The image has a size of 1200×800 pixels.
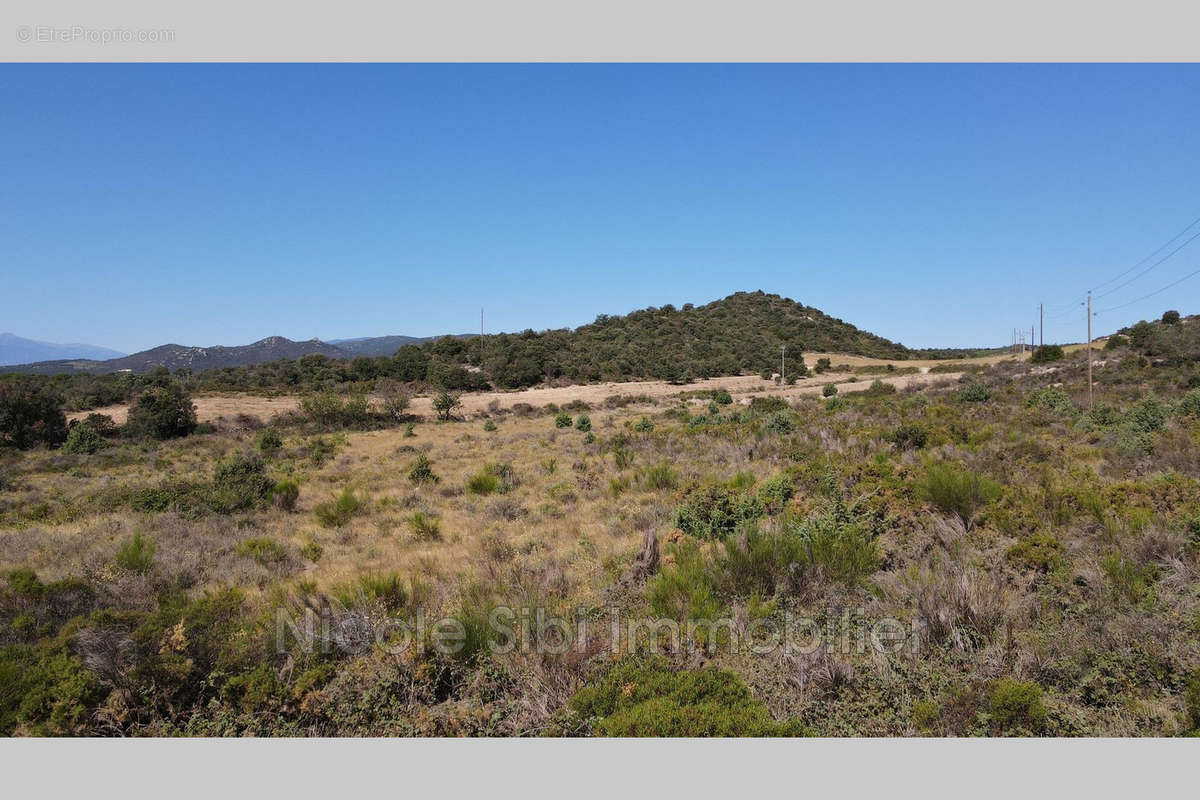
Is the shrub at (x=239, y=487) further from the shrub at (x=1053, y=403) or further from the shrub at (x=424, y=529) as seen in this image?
the shrub at (x=1053, y=403)

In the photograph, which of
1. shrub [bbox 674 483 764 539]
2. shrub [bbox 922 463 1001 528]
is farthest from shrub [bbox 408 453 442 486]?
shrub [bbox 922 463 1001 528]

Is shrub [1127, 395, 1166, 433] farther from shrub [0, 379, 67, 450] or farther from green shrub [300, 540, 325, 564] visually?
shrub [0, 379, 67, 450]

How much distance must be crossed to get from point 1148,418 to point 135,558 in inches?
759

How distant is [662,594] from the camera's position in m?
5.38

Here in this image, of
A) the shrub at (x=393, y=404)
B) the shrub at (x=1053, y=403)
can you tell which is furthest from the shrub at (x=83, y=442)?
the shrub at (x=1053, y=403)

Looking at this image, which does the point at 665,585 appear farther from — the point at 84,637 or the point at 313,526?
the point at 313,526

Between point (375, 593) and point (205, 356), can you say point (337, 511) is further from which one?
point (205, 356)

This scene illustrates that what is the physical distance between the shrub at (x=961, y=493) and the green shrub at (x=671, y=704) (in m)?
5.09

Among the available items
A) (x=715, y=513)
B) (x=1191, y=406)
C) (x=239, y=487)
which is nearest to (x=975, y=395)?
(x=1191, y=406)

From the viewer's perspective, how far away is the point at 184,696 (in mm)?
3965

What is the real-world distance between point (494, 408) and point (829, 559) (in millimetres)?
33127

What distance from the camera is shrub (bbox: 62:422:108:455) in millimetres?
23812

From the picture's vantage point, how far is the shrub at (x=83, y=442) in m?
23.8

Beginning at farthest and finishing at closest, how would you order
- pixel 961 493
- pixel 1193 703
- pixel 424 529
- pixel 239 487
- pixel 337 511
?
1. pixel 239 487
2. pixel 337 511
3. pixel 424 529
4. pixel 961 493
5. pixel 1193 703
